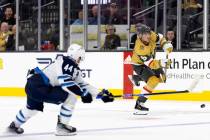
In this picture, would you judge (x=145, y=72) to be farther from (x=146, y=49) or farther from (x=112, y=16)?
(x=112, y=16)

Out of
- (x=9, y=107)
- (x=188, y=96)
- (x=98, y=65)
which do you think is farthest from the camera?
(x=98, y=65)

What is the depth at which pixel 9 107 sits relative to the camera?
8055 millimetres

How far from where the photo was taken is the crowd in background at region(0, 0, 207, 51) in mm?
9930

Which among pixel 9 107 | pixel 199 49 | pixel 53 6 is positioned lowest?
pixel 9 107

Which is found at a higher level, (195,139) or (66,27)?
(66,27)

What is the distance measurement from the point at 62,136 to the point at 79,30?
216 inches

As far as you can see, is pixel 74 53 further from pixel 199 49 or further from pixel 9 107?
pixel 199 49

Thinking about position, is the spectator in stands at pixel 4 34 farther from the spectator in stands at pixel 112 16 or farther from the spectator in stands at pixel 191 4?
the spectator in stands at pixel 191 4

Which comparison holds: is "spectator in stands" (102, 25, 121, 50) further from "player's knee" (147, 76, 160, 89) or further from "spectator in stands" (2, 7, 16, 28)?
"player's knee" (147, 76, 160, 89)

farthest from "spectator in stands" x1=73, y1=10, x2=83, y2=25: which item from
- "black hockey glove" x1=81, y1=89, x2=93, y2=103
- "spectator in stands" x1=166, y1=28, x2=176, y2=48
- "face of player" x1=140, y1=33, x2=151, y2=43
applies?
"black hockey glove" x1=81, y1=89, x2=93, y2=103

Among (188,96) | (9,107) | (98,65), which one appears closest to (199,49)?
(188,96)

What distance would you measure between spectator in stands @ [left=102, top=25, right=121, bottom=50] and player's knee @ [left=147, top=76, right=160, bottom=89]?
2.98m

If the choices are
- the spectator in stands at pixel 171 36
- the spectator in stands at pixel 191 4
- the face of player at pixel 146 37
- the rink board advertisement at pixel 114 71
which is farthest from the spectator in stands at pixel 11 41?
the face of player at pixel 146 37

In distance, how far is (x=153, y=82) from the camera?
725 cm
